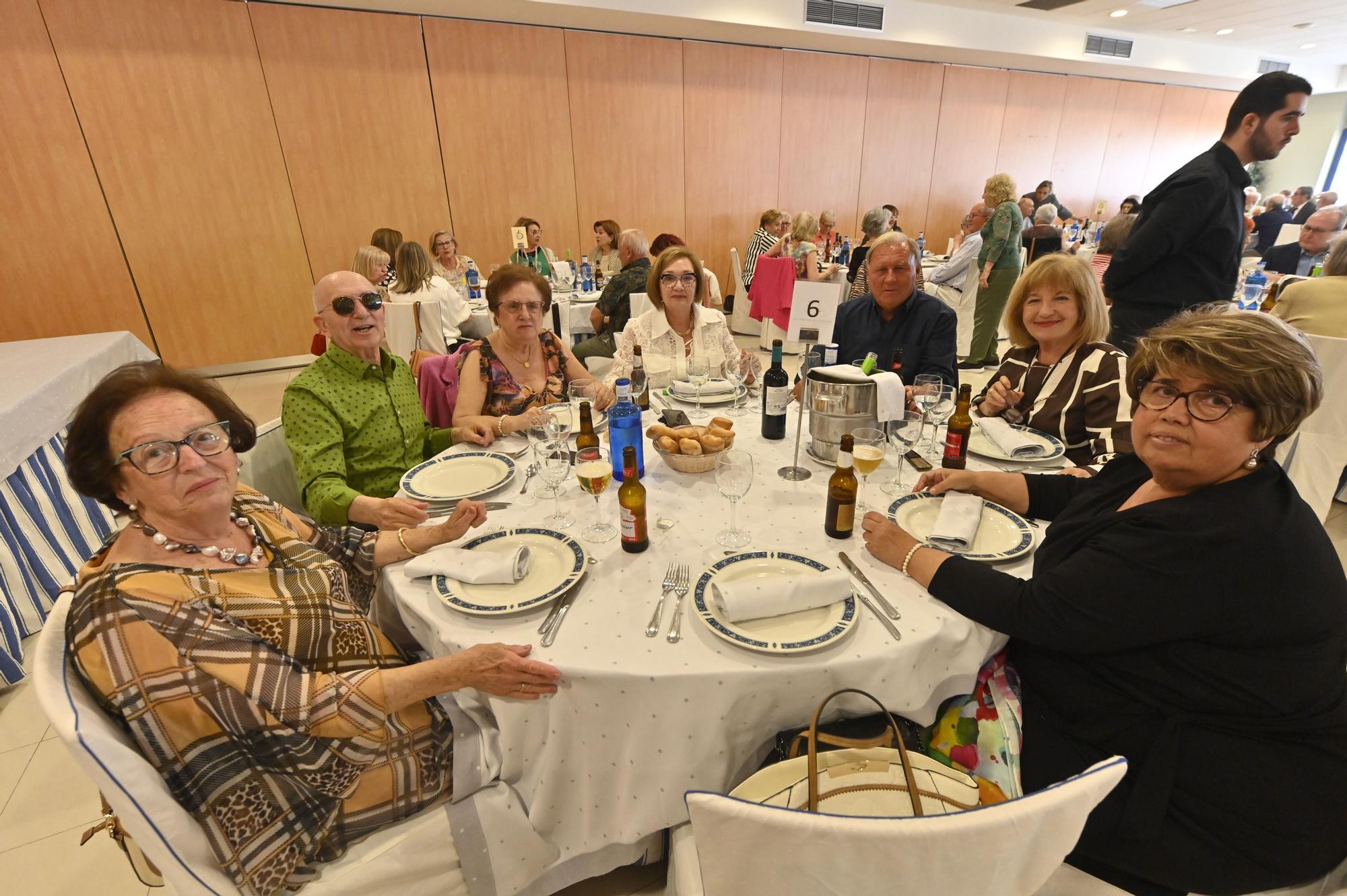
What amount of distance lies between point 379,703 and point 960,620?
3.92 feet

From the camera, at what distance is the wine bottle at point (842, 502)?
1.43 meters

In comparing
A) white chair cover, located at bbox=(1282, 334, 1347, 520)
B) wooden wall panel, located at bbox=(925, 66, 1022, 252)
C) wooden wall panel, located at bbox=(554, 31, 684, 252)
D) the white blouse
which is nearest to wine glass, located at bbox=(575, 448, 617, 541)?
the white blouse

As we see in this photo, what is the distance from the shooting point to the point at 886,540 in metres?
1.41

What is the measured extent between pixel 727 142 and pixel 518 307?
275 inches

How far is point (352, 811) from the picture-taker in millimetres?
1232

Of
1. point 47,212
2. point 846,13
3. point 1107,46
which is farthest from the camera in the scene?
point 1107,46

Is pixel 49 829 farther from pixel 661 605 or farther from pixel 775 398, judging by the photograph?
pixel 775 398

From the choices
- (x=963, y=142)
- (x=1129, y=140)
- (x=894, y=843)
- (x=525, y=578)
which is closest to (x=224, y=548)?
(x=525, y=578)

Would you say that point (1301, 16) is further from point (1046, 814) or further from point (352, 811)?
point (352, 811)

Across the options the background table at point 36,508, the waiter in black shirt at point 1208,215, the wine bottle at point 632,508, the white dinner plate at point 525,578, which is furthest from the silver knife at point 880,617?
the background table at point 36,508

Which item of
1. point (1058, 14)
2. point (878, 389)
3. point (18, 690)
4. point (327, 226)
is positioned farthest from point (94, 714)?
→ point (1058, 14)

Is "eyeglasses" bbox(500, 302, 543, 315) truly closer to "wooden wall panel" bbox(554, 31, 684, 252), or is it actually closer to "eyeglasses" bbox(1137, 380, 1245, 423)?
"eyeglasses" bbox(1137, 380, 1245, 423)

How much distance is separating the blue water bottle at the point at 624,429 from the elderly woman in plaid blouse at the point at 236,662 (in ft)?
2.50

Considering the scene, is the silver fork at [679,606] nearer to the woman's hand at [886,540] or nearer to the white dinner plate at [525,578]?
the white dinner plate at [525,578]
